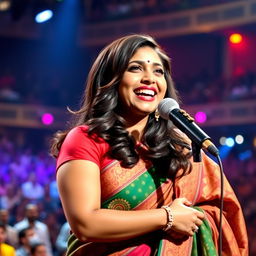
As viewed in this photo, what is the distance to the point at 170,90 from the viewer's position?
2252 millimetres

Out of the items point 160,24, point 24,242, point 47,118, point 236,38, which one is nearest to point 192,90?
point 236,38

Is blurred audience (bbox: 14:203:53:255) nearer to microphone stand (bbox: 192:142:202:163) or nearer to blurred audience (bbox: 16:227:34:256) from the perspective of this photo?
blurred audience (bbox: 16:227:34:256)

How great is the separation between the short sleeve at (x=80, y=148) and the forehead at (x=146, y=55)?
11.1 inches

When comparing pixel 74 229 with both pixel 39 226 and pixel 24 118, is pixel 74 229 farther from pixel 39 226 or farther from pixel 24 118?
pixel 24 118

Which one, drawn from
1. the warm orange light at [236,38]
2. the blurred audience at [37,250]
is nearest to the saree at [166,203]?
the blurred audience at [37,250]

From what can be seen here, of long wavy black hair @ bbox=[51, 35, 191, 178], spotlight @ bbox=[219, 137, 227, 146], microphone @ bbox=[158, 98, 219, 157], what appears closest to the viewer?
microphone @ bbox=[158, 98, 219, 157]

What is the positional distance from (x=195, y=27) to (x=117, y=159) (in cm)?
1527

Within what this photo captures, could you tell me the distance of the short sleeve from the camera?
2.03 m

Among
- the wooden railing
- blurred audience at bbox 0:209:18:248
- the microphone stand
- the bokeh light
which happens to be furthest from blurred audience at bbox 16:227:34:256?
the bokeh light

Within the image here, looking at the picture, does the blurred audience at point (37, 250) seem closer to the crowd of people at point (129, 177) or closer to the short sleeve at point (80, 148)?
the crowd of people at point (129, 177)

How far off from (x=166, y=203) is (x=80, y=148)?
309mm

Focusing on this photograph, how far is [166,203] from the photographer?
209cm

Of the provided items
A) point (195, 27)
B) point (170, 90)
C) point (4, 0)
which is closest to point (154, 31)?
point (195, 27)

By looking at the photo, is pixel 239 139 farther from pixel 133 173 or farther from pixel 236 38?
pixel 133 173
